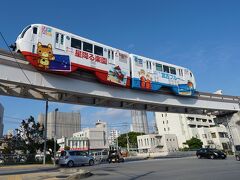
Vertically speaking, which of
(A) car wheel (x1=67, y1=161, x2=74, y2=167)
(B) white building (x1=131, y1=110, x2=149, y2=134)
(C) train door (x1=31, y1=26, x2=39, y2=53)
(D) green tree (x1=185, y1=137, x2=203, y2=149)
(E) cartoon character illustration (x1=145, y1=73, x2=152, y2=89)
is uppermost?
(B) white building (x1=131, y1=110, x2=149, y2=134)

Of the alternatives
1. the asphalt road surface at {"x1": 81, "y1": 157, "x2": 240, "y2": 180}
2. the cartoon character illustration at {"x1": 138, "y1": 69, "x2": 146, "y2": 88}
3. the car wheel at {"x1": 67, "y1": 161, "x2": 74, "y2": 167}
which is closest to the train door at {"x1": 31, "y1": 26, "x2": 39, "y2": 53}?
the asphalt road surface at {"x1": 81, "y1": 157, "x2": 240, "y2": 180}

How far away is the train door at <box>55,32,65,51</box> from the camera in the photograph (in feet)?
63.4

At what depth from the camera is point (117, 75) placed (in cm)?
2316

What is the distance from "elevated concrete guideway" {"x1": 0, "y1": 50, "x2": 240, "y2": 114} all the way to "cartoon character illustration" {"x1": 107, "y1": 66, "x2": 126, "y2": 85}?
39.6 inches

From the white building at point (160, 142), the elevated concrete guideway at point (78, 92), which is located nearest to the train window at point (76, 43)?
the elevated concrete guideway at point (78, 92)

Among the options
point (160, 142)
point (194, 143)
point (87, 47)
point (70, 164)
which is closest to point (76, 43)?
point (87, 47)

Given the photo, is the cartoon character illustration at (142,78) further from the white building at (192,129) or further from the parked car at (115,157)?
the white building at (192,129)

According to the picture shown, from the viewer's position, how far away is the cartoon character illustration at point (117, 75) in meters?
22.5

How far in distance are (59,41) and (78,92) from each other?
4.54 meters

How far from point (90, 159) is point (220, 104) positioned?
1955cm

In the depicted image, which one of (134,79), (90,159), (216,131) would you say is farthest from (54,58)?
(216,131)

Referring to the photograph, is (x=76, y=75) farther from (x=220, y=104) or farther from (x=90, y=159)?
(x=220, y=104)

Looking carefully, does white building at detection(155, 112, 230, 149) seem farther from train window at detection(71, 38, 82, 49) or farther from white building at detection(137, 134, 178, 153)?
train window at detection(71, 38, 82, 49)

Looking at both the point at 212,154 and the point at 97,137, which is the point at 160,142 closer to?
the point at 97,137
